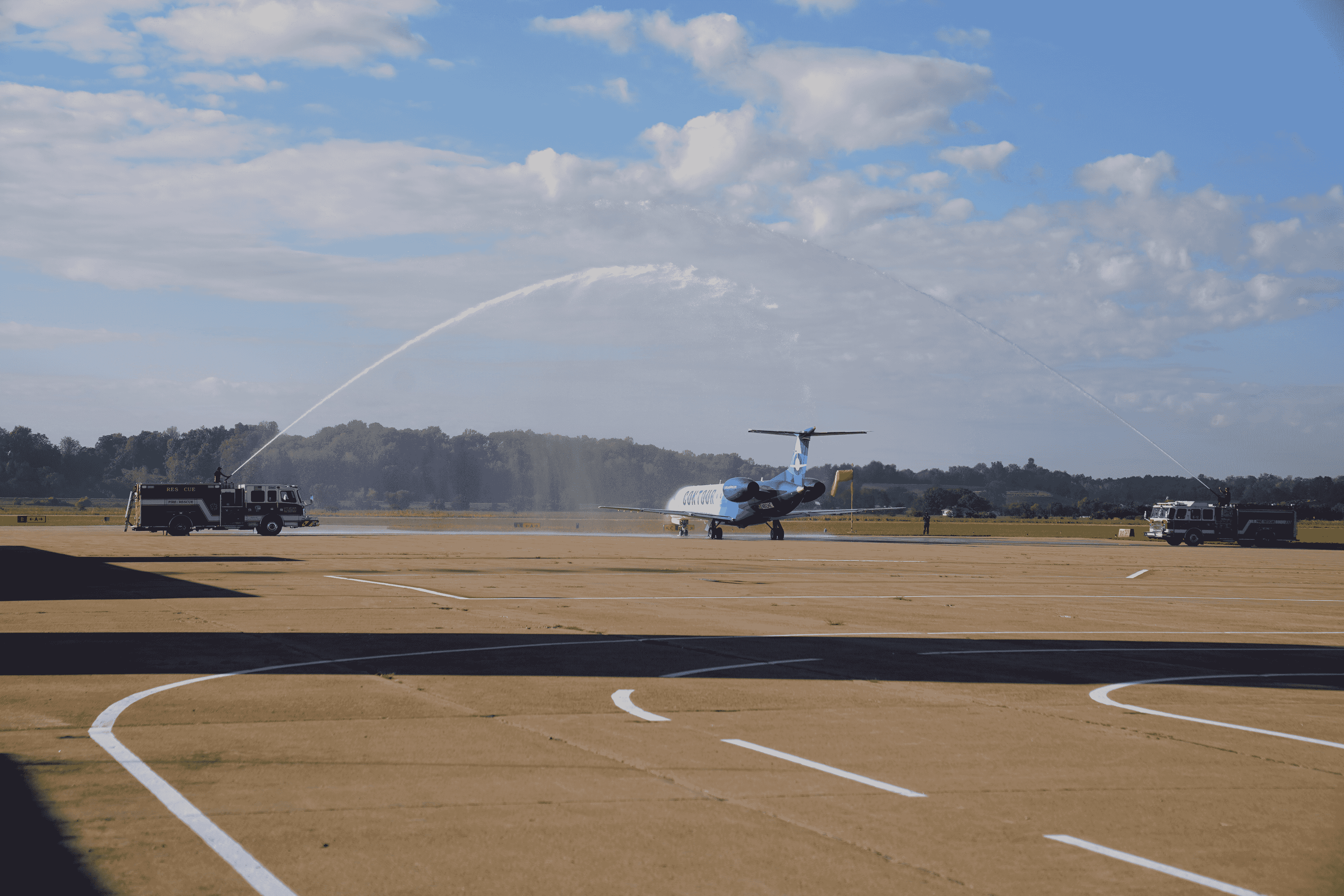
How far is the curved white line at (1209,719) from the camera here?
11688 millimetres

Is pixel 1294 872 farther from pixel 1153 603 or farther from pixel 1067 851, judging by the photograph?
pixel 1153 603

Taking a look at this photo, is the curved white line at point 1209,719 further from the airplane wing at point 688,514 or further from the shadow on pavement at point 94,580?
the airplane wing at point 688,514

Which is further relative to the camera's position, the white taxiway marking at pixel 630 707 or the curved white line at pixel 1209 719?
the white taxiway marking at pixel 630 707

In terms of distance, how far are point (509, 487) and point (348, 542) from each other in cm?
12934

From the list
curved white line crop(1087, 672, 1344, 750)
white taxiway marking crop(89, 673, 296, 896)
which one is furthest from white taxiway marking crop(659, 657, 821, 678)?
white taxiway marking crop(89, 673, 296, 896)

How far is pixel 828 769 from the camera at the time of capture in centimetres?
989

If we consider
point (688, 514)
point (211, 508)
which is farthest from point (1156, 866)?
point (688, 514)

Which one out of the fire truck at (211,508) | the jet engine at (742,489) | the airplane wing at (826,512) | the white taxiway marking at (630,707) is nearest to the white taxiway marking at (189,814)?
the white taxiway marking at (630,707)

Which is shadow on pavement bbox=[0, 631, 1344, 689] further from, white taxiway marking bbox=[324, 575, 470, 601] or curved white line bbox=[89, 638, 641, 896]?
white taxiway marking bbox=[324, 575, 470, 601]

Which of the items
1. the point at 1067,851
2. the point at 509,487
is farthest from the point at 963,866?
the point at 509,487

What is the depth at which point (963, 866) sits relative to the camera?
7.11 meters

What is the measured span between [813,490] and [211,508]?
131 feet

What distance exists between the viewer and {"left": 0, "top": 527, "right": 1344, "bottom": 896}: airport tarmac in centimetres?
711

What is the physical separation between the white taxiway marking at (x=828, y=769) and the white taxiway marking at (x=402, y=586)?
18.2 m
